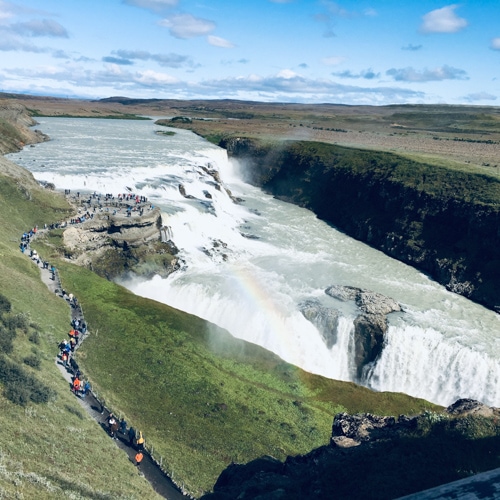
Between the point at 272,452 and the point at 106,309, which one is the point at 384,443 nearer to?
the point at 272,452

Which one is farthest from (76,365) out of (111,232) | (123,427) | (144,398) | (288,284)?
(288,284)

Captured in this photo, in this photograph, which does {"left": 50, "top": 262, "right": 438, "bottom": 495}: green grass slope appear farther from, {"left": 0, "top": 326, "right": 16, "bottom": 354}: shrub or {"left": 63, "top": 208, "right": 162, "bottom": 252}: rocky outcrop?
{"left": 63, "top": 208, "right": 162, "bottom": 252}: rocky outcrop

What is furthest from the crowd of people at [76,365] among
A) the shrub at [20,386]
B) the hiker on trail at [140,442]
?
the shrub at [20,386]

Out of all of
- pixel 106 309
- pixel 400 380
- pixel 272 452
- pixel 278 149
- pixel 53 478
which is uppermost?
pixel 278 149

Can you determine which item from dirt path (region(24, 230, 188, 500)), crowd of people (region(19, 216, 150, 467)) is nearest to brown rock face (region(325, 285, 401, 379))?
crowd of people (region(19, 216, 150, 467))

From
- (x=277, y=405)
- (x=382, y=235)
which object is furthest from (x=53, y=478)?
(x=382, y=235)

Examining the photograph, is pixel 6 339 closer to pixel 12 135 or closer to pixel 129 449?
pixel 129 449
